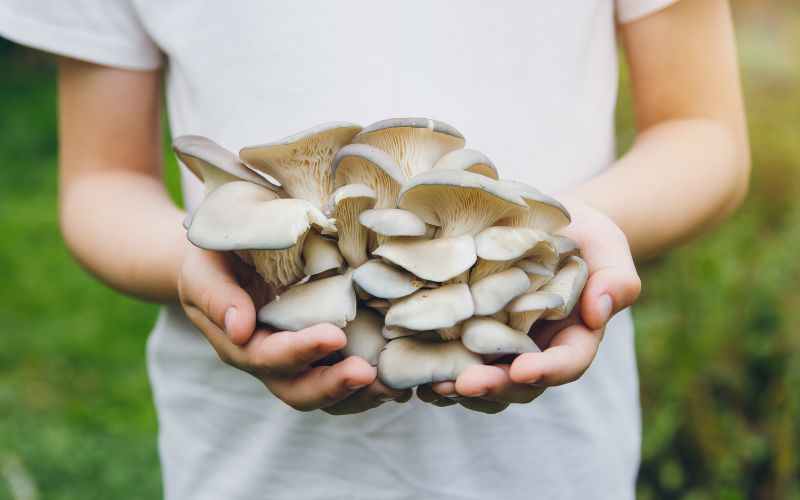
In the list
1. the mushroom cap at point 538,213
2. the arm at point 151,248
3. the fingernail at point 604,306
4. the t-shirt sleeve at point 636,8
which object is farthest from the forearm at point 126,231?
the t-shirt sleeve at point 636,8

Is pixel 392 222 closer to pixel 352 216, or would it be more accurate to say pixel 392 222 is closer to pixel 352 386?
pixel 352 216

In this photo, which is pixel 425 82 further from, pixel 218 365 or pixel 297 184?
pixel 218 365

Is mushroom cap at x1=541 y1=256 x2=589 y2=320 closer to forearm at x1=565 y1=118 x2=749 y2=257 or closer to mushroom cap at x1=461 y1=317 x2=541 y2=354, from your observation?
mushroom cap at x1=461 y1=317 x2=541 y2=354

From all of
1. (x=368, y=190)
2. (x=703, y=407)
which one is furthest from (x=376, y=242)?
(x=703, y=407)

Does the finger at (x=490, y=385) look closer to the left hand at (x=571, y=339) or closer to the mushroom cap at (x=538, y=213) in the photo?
the left hand at (x=571, y=339)

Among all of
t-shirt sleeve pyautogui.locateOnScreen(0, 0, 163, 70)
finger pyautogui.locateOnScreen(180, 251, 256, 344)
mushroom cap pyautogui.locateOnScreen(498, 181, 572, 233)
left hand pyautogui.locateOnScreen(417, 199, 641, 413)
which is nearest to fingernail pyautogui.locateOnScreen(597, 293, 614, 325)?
left hand pyautogui.locateOnScreen(417, 199, 641, 413)
